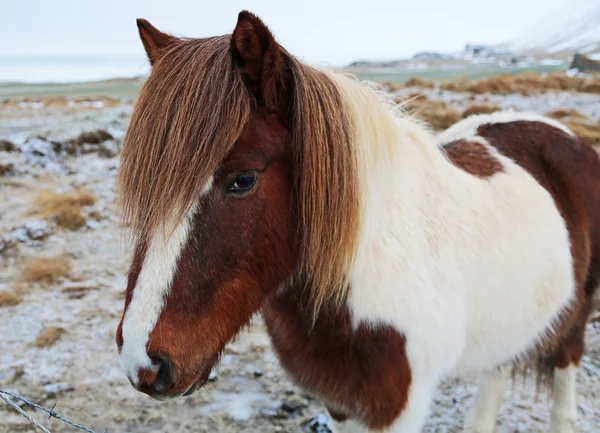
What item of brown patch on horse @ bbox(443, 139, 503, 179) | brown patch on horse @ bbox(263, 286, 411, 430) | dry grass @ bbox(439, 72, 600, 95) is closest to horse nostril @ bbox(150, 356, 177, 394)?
brown patch on horse @ bbox(263, 286, 411, 430)

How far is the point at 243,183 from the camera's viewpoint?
51.1 inches

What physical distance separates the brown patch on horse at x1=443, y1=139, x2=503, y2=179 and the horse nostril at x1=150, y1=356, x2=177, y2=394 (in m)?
1.45

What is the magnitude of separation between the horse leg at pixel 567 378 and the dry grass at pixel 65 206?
525 cm

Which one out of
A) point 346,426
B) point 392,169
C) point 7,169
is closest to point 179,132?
point 392,169

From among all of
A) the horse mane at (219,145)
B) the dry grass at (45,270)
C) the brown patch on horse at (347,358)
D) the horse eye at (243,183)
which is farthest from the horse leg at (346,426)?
the dry grass at (45,270)

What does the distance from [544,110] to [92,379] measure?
473 inches

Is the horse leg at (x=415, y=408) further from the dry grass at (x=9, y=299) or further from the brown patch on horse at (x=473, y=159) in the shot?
the dry grass at (x=9, y=299)

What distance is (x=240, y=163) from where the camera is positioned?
1276mm

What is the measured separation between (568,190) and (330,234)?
156cm

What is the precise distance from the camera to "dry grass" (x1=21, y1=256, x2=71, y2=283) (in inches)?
183

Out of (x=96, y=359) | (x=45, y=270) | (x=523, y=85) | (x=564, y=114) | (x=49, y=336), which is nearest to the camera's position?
(x=96, y=359)

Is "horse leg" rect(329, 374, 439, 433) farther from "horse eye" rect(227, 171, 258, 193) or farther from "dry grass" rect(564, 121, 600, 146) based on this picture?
"dry grass" rect(564, 121, 600, 146)

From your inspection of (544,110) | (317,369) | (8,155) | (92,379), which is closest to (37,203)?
(8,155)

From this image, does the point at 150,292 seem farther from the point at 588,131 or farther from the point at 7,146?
the point at 588,131
